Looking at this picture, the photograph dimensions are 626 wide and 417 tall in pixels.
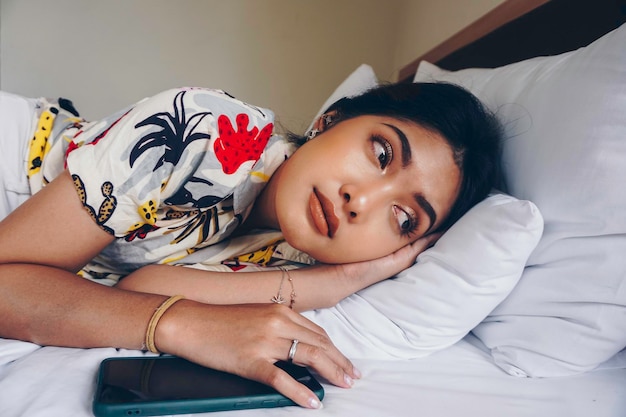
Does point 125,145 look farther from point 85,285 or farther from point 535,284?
point 535,284

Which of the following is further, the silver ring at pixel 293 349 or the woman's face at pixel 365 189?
the woman's face at pixel 365 189

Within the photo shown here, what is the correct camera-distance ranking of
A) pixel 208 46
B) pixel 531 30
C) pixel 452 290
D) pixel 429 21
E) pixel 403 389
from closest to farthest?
1. pixel 403 389
2. pixel 452 290
3. pixel 531 30
4. pixel 429 21
5. pixel 208 46

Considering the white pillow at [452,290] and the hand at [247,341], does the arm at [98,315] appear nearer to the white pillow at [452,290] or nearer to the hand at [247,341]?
the hand at [247,341]

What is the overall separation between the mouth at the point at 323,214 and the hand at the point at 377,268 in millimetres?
104

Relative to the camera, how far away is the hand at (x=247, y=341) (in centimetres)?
56

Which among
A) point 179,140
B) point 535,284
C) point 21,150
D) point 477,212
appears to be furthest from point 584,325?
point 21,150

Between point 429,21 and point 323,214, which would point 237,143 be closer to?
point 323,214

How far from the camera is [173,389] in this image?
0.50 m

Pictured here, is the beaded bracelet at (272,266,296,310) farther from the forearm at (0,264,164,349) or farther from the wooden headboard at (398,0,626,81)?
the wooden headboard at (398,0,626,81)

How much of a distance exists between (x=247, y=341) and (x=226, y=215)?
0.36m

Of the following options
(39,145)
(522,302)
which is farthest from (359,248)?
(39,145)

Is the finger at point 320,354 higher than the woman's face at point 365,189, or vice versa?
the woman's face at point 365,189

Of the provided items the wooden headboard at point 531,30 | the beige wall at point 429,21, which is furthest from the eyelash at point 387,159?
the beige wall at point 429,21

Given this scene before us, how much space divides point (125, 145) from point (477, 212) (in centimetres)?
57
